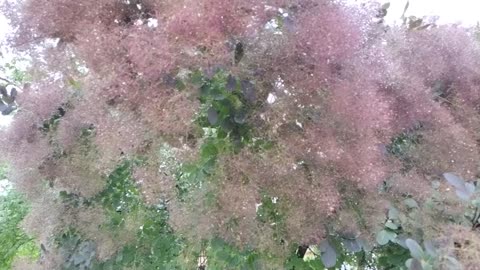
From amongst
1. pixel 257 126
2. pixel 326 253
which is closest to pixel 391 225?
pixel 326 253

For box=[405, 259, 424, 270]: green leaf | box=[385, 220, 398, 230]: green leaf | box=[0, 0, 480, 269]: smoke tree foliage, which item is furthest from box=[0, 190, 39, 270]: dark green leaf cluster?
box=[405, 259, 424, 270]: green leaf

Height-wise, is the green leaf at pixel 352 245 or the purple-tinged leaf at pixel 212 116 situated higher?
the purple-tinged leaf at pixel 212 116

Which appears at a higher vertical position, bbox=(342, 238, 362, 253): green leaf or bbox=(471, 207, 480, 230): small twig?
bbox=(471, 207, 480, 230): small twig

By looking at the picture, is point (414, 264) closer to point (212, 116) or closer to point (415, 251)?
point (415, 251)

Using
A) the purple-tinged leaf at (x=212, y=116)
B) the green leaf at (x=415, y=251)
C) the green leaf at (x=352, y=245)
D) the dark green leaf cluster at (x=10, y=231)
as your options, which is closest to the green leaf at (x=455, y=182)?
the green leaf at (x=415, y=251)

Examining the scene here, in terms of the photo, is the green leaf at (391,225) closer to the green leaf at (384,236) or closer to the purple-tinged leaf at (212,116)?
the green leaf at (384,236)

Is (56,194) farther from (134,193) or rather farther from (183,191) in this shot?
(183,191)

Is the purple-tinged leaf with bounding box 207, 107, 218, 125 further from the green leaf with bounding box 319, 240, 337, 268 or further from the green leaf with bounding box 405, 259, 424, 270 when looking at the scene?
the green leaf with bounding box 405, 259, 424, 270

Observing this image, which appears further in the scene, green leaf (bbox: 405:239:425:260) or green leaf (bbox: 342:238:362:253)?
green leaf (bbox: 342:238:362:253)

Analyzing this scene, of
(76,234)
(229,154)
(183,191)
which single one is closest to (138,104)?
(229,154)
